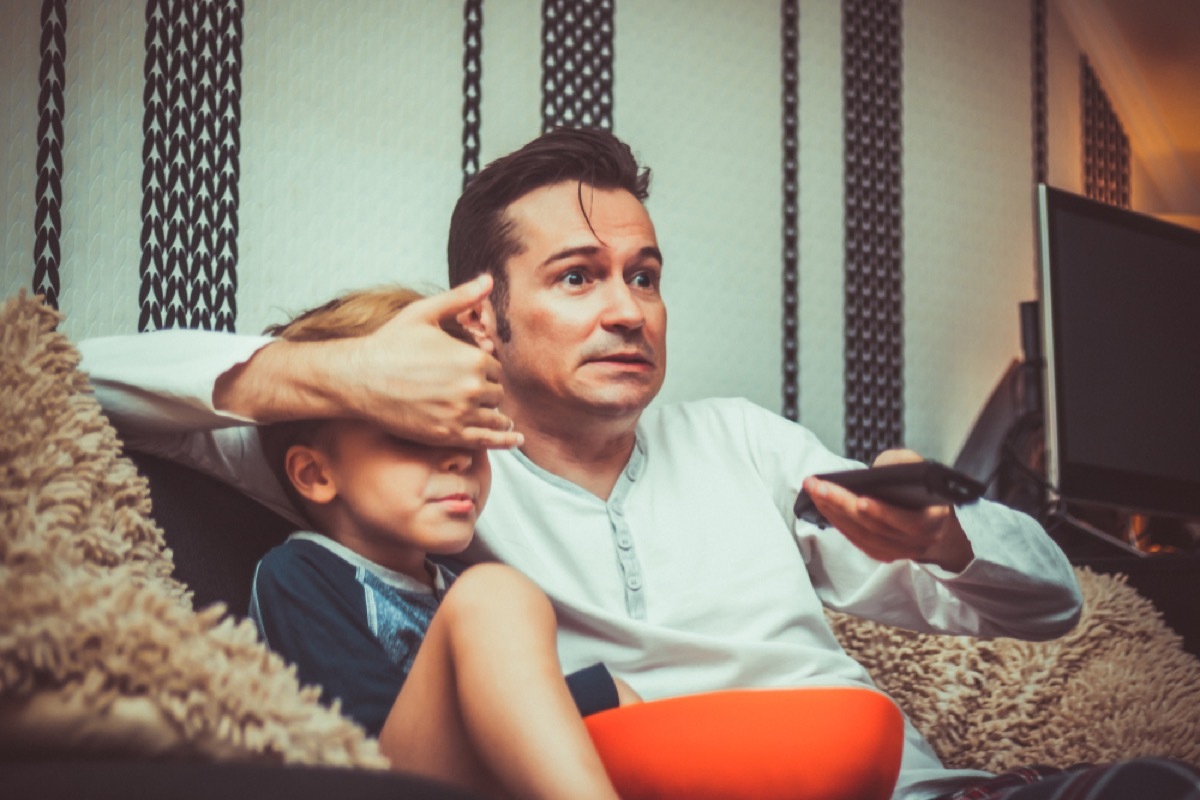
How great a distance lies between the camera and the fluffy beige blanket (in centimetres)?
51

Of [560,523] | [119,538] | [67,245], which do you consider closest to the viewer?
[119,538]

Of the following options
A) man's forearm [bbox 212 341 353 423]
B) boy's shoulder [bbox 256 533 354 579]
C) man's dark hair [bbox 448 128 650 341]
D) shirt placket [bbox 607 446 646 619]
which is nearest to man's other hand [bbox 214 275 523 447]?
man's forearm [bbox 212 341 353 423]

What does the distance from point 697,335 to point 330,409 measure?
43.3 inches

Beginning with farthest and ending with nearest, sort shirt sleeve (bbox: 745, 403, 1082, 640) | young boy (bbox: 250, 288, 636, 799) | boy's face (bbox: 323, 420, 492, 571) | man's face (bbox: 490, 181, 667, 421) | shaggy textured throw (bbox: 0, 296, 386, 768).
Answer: man's face (bbox: 490, 181, 667, 421) < shirt sleeve (bbox: 745, 403, 1082, 640) < boy's face (bbox: 323, 420, 492, 571) < young boy (bbox: 250, 288, 636, 799) < shaggy textured throw (bbox: 0, 296, 386, 768)

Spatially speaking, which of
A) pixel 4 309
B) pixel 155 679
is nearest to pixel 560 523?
pixel 4 309

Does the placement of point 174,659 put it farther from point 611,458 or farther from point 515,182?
point 515,182

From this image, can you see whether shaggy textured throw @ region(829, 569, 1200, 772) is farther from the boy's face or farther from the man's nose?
the boy's face

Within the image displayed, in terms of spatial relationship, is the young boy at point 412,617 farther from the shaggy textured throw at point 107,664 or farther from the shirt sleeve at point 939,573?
the shirt sleeve at point 939,573

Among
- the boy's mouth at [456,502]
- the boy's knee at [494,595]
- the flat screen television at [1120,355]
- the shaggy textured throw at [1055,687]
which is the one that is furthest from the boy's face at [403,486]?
the flat screen television at [1120,355]

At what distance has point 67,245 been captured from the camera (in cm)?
142

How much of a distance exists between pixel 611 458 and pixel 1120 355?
1008 millimetres

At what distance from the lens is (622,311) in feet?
4.15

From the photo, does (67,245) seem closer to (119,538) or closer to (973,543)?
(119,538)

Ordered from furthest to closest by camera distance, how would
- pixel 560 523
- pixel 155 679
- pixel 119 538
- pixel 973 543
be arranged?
pixel 560 523 < pixel 973 543 < pixel 119 538 < pixel 155 679
